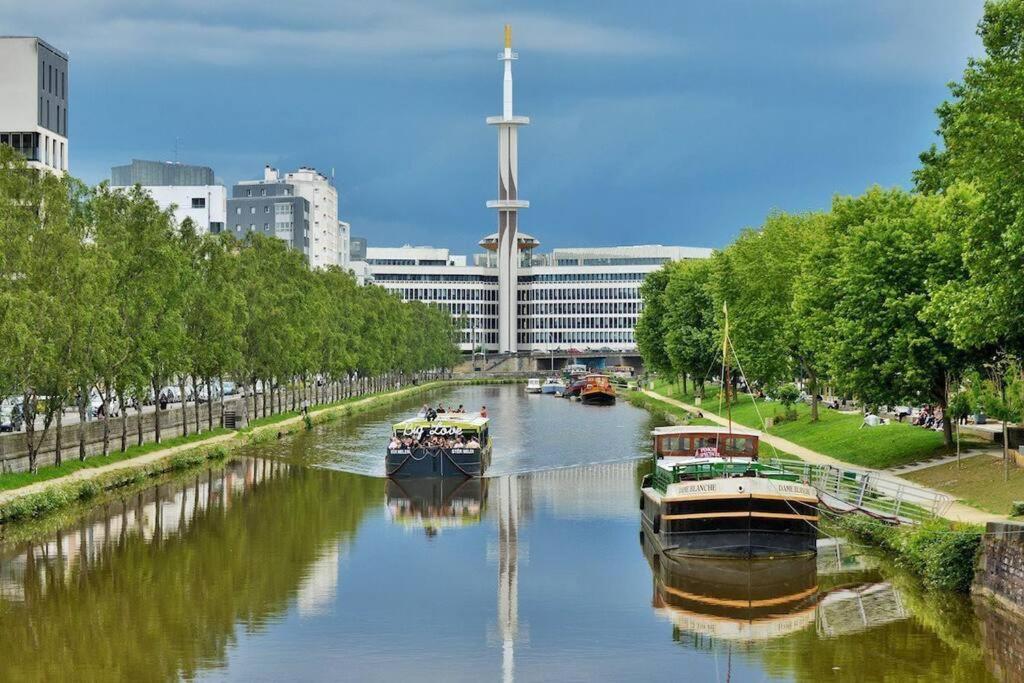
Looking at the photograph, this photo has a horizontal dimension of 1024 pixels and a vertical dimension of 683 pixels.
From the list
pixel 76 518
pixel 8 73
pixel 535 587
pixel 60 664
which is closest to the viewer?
pixel 60 664

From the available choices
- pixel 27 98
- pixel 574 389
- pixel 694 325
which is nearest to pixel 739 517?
pixel 694 325

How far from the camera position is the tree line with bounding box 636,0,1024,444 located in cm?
4453

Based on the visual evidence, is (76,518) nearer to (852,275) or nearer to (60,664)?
(60,664)

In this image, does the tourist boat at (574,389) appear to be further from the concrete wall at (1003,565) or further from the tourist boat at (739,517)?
the concrete wall at (1003,565)

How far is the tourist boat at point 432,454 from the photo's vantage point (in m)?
74.2

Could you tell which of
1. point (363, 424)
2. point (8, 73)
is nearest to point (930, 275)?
point (363, 424)

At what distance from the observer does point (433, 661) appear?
35.5m

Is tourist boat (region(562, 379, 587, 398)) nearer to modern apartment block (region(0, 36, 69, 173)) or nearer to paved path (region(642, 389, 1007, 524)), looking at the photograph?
paved path (region(642, 389, 1007, 524))

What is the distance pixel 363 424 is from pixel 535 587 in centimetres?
7549

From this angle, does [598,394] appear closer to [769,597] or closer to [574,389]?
[574,389]

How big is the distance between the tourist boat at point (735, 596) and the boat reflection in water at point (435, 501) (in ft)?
42.7

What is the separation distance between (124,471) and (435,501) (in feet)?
46.5

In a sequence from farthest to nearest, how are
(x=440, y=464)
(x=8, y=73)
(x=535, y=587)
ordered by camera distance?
(x=8, y=73) < (x=440, y=464) < (x=535, y=587)

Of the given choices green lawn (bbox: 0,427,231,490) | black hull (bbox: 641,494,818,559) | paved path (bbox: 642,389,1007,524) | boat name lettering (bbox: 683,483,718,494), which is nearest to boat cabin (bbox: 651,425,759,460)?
paved path (bbox: 642,389,1007,524)
